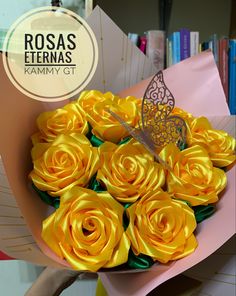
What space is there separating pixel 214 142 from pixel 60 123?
0.25 metres

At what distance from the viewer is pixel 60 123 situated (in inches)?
21.1

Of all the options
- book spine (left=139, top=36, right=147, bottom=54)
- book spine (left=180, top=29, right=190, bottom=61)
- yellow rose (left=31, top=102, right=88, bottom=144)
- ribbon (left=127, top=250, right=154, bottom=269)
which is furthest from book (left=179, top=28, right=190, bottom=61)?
ribbon (left=127, top=250, right=154, bottom=269)

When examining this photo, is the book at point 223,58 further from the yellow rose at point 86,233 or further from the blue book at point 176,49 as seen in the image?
the yellow rose at point 86,233

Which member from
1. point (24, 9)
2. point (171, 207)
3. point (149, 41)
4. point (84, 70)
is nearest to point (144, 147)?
point (171, 207)

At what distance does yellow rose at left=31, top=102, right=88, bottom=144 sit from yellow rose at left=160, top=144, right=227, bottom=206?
0.13 meters

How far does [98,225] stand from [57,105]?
0.23 meters

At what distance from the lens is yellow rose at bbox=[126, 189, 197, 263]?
456 millimetres

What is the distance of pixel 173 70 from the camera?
683mm

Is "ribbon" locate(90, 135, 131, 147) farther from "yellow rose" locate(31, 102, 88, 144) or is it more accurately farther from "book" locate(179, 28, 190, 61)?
"book" locate(179, 28, 190, 61)

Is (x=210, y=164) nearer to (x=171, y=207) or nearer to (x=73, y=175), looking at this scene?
(x=171, y=207)

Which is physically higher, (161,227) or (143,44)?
(143,44)

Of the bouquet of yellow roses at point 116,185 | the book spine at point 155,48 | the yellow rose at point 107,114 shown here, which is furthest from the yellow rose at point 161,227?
the book spine at point 155,48

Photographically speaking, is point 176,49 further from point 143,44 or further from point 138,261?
point 138,261

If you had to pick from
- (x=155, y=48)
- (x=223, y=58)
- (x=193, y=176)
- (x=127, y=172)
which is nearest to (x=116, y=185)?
(x=127, y=172)
